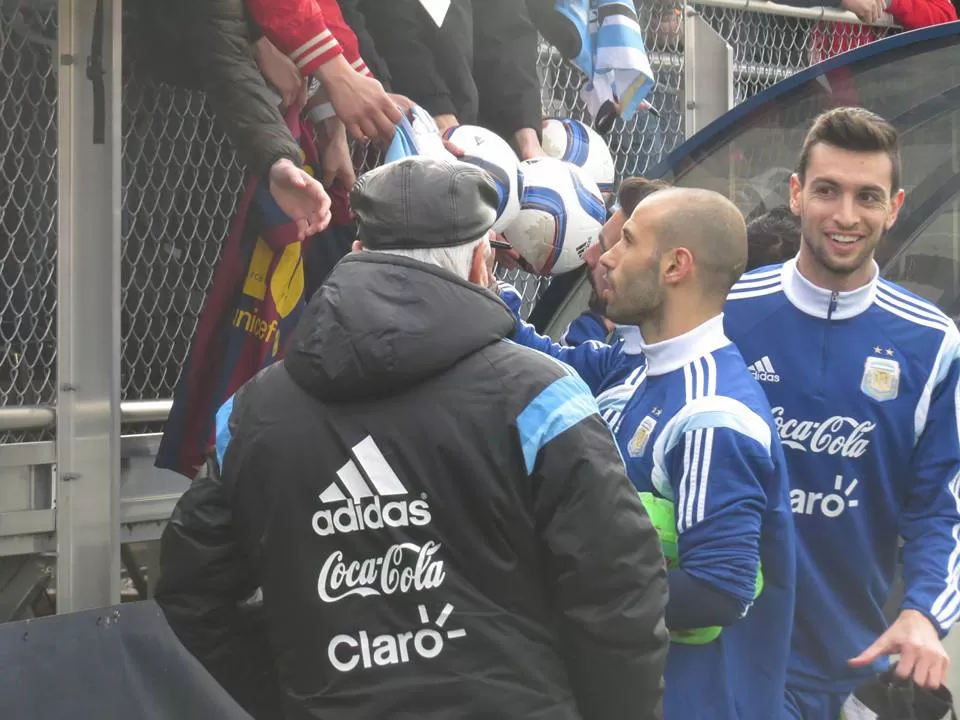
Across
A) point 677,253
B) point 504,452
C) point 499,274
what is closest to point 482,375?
point 504,452

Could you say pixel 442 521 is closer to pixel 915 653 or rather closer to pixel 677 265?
pixel 677 265

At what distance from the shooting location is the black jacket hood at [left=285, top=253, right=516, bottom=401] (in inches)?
78.4

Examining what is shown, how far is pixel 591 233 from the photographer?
4.01m

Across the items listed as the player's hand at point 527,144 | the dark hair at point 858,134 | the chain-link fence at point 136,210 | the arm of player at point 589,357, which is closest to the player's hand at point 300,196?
the arm of player at point 589,357

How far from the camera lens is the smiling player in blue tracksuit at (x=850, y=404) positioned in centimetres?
295

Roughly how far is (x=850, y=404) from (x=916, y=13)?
12.3ft

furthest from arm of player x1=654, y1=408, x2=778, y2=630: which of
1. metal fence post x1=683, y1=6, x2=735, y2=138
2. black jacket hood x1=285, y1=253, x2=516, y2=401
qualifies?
metal fence post x1=683, y1=6, x2=735, y2=138

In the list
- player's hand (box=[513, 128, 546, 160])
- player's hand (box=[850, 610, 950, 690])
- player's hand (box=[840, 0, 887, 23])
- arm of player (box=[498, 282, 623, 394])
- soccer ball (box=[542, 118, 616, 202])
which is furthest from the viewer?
player's hand (box=[840, 0, 887, 23])

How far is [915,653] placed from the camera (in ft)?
8.80

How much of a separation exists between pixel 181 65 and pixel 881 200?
6.79 ft

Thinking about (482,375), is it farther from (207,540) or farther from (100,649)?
(100,649)

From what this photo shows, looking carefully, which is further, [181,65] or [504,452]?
[181,65]

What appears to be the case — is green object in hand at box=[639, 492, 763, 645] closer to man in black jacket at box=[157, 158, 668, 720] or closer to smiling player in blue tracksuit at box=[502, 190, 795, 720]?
smiling player in blue tracksuit at box=[502, 190, 795, 720]

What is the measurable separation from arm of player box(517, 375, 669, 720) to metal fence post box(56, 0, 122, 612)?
6.68ft
